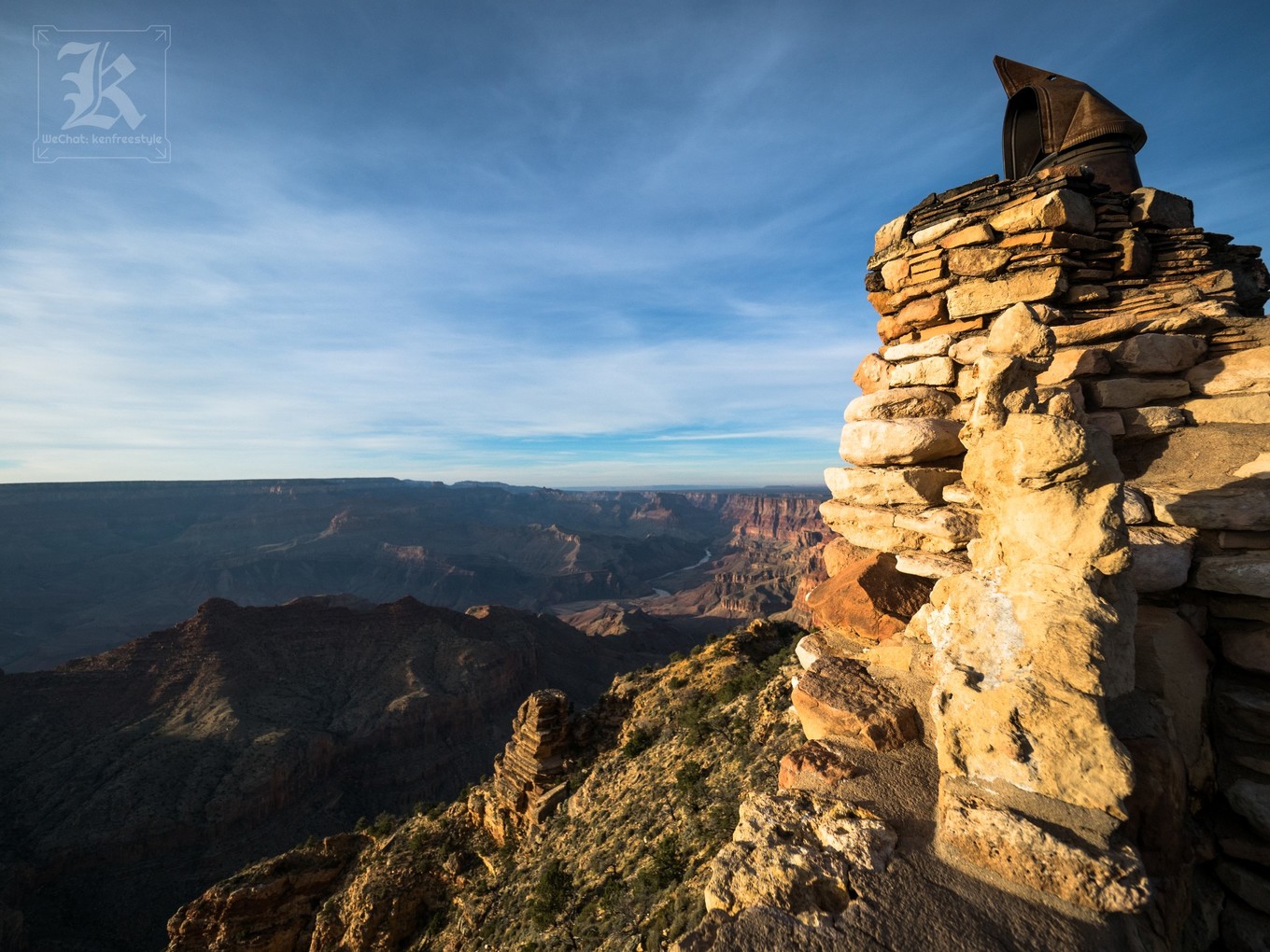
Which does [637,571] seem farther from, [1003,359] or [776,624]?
[1003,359]

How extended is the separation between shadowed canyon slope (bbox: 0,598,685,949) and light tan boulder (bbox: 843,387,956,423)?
47.3 m

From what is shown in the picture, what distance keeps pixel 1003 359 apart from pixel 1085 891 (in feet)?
11.5

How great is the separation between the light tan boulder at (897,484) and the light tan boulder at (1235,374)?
2773 millimetres

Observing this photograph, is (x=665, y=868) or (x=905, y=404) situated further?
(x=665, y=868)

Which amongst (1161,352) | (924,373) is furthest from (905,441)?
(1161,352)

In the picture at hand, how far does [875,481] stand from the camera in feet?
18.5

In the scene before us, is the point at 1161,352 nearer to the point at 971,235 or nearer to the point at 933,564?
the point at 971,235

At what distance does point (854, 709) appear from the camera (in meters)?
4.21

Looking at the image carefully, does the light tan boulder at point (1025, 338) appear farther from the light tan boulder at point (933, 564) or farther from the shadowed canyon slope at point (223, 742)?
the shadowed canyon slope at point (223, 742)

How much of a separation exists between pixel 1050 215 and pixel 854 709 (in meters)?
6.18

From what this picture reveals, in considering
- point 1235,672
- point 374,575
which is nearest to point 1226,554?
point 1235,672

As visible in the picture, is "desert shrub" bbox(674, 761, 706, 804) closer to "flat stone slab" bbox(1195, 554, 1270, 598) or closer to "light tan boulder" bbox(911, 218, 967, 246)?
"flat stone slab" bbox(1195, 554, 1270, 598)

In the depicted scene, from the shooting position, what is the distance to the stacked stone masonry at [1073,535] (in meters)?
3.04

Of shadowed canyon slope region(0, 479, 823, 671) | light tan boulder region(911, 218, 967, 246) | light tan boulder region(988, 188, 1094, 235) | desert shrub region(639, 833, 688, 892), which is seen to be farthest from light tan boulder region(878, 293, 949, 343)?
shadowed canyon slope region(0, 479, 823, 671)
